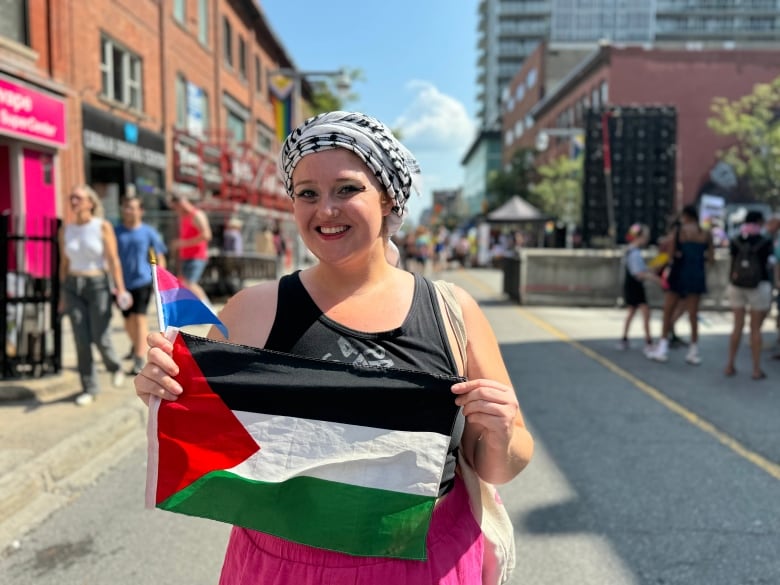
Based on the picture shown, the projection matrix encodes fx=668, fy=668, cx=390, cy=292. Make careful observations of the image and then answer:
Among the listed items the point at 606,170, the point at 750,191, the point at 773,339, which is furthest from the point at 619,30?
the point at 773,339

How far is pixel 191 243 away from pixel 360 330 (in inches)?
314

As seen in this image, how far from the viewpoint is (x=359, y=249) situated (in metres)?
1.73

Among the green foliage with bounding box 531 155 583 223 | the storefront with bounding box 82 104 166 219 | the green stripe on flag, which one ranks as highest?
the green foliage with bounding box 531 155 583 223

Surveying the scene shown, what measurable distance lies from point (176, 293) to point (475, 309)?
2.66ft

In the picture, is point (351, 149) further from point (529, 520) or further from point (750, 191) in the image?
point (750, 191)

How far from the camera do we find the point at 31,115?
1159 centimetres

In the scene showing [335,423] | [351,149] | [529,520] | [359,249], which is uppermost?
[351,149]

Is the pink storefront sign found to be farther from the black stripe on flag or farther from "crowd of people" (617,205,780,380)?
the black stripe on flag

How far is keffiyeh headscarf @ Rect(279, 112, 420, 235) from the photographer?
165 centimetres

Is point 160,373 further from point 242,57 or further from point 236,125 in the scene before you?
point 242,57

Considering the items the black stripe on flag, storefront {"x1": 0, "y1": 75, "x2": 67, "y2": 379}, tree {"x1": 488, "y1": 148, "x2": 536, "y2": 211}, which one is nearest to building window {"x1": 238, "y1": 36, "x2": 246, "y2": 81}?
storefront {"x1": 0, "y1": 75, "x2": 67, "y2": 379}

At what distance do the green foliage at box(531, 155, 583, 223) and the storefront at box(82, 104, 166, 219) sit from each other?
92.6ft

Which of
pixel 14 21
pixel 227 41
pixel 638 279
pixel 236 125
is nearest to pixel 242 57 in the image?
pixel 227 41

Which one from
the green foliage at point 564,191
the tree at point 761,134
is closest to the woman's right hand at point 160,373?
the tree at point 761,134
